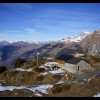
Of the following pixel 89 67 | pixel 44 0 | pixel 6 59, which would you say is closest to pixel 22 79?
pixel 89 67

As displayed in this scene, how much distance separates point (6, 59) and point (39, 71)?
165m

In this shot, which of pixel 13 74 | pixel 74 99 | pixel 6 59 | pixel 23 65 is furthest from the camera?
pixel 6 59

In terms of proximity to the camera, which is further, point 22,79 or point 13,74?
point 13,74

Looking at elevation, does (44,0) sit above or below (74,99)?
→ above

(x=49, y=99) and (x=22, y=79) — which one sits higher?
(x=49, y=99)

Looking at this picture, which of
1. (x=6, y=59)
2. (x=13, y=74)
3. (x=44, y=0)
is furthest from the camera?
(x=6, y=59)

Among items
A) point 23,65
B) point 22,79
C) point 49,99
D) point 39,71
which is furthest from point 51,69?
point 49,99

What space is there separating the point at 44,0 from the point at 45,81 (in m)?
20.5

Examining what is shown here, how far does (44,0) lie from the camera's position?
10250mm

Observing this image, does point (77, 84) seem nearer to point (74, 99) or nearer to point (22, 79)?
point (22, 79)

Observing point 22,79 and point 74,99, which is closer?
point 74,99

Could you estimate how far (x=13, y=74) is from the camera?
3375 centimetres

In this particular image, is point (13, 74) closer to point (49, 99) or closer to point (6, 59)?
point (49, 99)

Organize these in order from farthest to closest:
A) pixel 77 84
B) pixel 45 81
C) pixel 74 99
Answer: pixel 45 81 < pixel 77 84 < pixel 74 99
